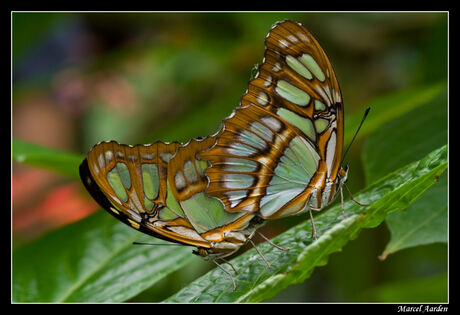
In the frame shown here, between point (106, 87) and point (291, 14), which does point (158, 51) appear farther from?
point (291, 14)

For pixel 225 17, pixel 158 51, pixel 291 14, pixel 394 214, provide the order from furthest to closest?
pixel 158 51 < pixel 225 17 < pixel 291 14 < pixel 394 214

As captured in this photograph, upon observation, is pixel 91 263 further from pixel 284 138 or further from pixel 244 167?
pixel 284 138

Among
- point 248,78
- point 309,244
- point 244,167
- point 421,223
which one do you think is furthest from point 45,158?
point 248,78

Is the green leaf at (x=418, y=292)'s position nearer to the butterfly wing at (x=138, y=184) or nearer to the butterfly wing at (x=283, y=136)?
the butterfly wing at (x=283, y=136)
